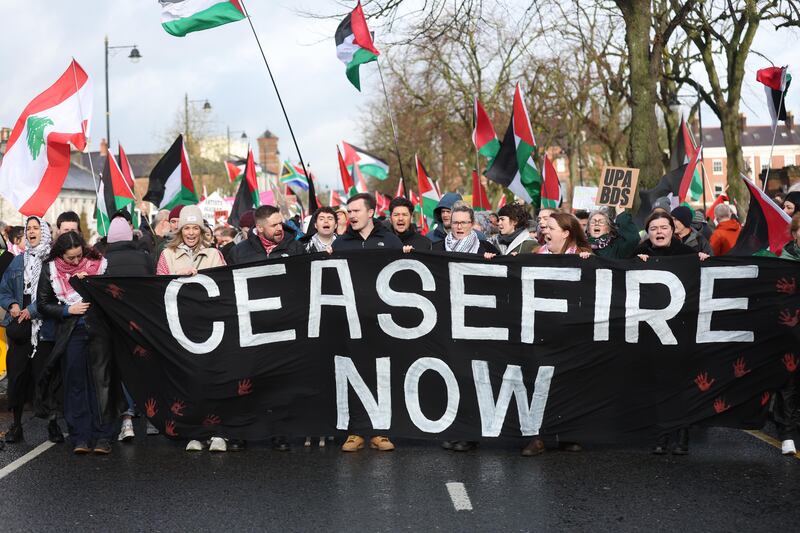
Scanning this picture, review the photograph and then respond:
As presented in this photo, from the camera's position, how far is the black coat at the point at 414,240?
9.92 metres

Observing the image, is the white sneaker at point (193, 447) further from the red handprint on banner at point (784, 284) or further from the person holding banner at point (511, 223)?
the red handprint on banner at point (784, 284)

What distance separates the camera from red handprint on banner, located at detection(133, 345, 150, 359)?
28.4 ft

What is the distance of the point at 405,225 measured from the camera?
32.8ft

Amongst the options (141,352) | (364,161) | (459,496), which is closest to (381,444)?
(459,496)

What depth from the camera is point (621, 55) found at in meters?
35.6

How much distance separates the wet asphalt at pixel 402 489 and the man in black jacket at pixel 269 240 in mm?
1583

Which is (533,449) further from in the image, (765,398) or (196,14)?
(196,14)

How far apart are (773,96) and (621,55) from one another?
2186cm

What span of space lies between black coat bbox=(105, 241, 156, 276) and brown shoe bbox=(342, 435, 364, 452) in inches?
81.4

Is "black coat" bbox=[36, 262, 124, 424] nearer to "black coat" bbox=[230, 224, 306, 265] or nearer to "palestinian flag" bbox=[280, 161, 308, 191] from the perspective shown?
"black coat" bbox=[230, 224, 306, 265]

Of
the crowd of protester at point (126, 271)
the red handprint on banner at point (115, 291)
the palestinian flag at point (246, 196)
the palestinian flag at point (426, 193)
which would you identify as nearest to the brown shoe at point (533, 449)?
the crowd of protester at point (126, 271)

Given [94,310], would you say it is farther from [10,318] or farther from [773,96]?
[773,96]

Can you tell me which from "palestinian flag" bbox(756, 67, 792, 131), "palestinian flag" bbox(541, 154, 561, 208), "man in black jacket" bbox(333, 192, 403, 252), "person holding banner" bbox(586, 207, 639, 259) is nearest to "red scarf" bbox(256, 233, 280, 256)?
"man in black jacket" bbox(333, 192, 403, 252)

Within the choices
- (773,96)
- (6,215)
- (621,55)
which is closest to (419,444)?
(773,96)
